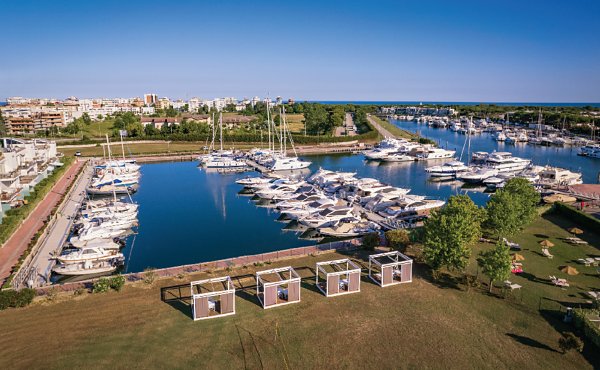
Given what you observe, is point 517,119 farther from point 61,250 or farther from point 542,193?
point 61,250

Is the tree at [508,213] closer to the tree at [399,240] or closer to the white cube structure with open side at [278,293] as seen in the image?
the tree at [399,240]

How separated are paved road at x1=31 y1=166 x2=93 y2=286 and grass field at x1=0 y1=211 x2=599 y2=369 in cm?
751

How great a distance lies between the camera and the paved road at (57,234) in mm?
30219

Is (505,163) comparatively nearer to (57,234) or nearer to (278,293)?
(278,293)

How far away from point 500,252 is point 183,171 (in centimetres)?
5918

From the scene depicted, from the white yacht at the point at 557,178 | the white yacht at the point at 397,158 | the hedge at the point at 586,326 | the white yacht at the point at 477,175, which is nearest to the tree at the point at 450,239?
the hedge at the point at 586,326

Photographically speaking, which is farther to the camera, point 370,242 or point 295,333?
point 370,242

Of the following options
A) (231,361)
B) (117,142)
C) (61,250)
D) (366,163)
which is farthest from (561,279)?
(117,142)

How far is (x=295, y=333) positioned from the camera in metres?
20.8

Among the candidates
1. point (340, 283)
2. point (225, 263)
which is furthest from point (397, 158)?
point (340, 283)

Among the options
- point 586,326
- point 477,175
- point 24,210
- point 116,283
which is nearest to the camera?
point 586,326

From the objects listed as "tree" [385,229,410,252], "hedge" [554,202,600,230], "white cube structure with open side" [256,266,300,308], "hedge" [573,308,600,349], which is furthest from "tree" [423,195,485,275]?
"hedge" [554,202,600,230]

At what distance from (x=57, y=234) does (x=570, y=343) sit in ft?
132

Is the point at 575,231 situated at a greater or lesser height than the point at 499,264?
lesser
